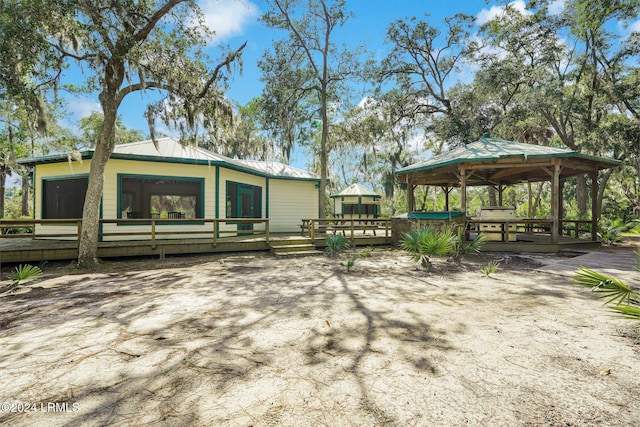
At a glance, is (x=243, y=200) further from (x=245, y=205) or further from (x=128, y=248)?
(x=128, y=248)

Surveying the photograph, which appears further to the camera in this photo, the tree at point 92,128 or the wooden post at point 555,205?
the tree at point 92,128

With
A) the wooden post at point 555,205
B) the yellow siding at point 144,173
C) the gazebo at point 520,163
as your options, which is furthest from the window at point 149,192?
the wooden post at point 555,205

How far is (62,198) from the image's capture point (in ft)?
36.6

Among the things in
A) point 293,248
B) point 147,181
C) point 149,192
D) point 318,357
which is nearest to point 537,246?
point 293,248

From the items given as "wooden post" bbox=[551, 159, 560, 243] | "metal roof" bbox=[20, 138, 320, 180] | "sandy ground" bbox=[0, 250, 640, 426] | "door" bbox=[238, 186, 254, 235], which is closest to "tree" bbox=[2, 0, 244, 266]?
"metal roof" bbox=[20, 138, 320, 180]

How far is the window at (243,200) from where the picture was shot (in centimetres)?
1331

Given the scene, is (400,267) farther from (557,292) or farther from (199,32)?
(199,32)

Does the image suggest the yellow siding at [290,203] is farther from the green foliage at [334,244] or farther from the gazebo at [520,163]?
the gazebo at [520,163]

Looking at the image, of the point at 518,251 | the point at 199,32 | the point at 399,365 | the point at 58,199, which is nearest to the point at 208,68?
the point at 199,32

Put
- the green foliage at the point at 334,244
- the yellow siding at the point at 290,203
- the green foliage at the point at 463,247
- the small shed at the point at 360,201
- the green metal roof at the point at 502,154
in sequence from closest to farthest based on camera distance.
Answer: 1. the green foliage at the point at 463,247
2. the green metal roof at the point at 502,154
3. the green foliage at the point at 334,244
4. the yellow siding at the point at 290,203
5. the small shed at the point at 360,201

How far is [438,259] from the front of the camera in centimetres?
863

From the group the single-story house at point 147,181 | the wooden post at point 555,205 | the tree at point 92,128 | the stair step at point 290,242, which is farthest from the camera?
the tree at point 92,128

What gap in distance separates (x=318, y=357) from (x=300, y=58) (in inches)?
684

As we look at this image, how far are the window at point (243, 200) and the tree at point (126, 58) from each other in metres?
4.08
